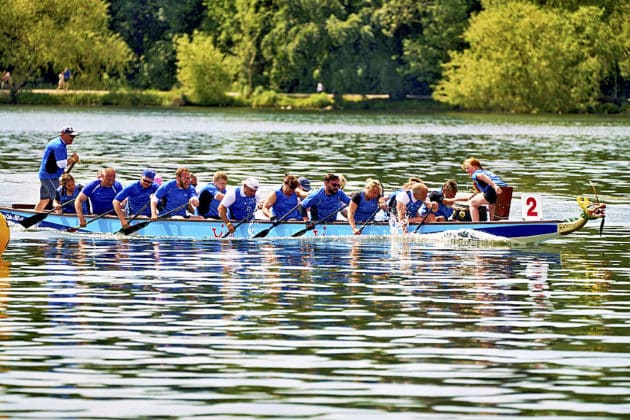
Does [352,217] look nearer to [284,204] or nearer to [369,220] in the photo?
[369,220]

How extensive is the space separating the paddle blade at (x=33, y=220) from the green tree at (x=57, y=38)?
291 ft

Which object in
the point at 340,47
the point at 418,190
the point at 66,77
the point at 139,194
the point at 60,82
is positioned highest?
the point at 340,47

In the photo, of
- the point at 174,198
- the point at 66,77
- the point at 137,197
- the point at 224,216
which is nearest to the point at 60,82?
the point at 66,77

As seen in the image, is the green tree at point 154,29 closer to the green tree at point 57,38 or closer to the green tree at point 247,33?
the green tree at point 247,33

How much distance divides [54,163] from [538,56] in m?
87.7

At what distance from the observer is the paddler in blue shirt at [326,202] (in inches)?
1206

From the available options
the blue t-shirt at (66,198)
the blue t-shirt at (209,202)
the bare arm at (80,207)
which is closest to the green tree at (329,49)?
the blue t-shirt at (66,198)

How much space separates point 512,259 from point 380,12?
103162 millimetres

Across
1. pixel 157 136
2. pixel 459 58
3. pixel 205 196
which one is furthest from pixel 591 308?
pixel 459 58

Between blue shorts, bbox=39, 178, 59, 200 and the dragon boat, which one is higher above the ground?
blue shorts, bbox=39, 178, 59, 200

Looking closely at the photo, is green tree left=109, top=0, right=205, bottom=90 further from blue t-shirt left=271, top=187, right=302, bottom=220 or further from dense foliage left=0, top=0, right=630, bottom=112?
blue t-shirt left=271, top=187, right=302, bottom=220

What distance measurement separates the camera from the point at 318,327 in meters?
19.7

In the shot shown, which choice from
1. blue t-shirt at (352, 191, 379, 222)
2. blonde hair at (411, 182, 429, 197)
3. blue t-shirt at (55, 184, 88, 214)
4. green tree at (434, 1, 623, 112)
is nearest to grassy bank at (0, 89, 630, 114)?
green tree at (434, 1, 623, 112)

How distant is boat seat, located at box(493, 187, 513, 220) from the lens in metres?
31.6
